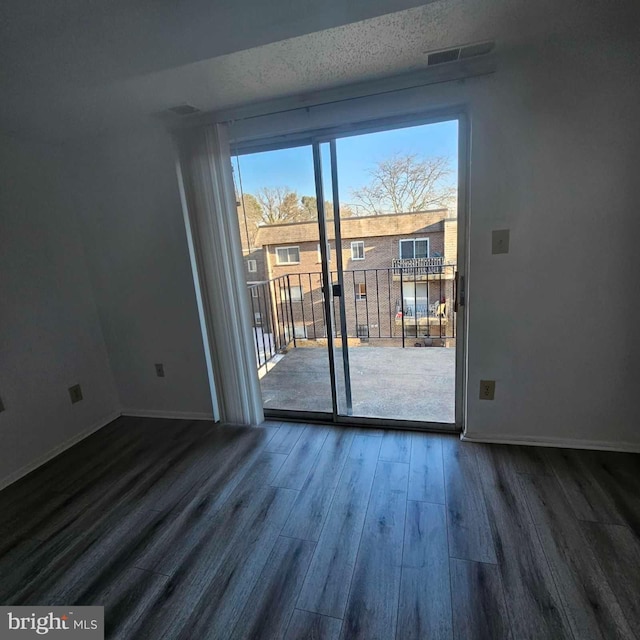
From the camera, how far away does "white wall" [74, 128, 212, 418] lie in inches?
92.6

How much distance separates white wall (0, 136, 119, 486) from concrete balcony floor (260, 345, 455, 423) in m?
1.46

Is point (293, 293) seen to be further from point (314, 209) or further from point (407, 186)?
point (407, 186)

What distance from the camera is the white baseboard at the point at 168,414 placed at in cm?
271

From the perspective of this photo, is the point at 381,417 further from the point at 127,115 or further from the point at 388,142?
the point at 127,115

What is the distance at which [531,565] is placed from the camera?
1.33 meters

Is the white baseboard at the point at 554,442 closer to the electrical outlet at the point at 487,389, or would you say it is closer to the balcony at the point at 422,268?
the electrical outlet at the point at 487,389

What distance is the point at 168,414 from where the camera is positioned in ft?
9.18

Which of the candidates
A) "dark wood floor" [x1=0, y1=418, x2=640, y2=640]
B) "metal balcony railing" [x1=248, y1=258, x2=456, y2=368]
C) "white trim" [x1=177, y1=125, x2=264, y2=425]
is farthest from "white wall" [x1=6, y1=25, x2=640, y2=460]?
"metal balcony railing" [x1=248, y1=258, x2=456, y2=368]

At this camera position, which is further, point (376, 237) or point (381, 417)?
point (381, 417)

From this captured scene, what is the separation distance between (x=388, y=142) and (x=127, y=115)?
1.61m

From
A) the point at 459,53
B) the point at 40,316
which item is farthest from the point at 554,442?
the point at 40,316

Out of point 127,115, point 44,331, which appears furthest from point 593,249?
point 44,331

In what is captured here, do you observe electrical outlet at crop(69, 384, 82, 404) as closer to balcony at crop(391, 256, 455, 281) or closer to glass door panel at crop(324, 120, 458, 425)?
glass door panel at crop(324, 120, 458, 425)

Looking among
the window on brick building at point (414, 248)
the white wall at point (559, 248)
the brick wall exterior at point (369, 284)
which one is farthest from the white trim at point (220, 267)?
the white wall at point (559, 248)
